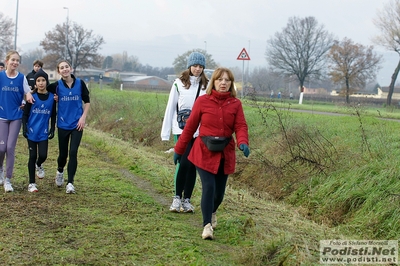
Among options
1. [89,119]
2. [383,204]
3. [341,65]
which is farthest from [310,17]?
[383,204]

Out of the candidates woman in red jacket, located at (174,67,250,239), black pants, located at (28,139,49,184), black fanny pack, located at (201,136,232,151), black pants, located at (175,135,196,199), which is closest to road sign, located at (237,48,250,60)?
black pants, located at (28,139,49,184)

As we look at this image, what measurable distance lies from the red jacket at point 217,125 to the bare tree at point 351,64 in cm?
4794

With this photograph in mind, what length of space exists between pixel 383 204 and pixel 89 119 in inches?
798

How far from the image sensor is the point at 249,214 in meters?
6.84

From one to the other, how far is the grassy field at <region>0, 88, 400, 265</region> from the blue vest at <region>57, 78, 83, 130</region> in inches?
→ 41.5

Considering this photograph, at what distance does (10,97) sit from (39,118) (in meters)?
0.54

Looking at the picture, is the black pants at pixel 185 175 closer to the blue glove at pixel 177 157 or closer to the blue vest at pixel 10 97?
the blue glove at pixel 177 157

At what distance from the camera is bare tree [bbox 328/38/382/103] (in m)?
51.6

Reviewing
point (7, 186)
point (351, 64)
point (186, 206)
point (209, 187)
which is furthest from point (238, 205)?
point (351, 64)

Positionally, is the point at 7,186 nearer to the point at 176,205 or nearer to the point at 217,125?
the point at 176,205

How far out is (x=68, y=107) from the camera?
23.8ft

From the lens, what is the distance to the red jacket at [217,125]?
5452mm

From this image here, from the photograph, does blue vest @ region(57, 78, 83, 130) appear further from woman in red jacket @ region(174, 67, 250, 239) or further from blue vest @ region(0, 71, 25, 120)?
woman in red jacket @ region(174, 67, 250, 239)

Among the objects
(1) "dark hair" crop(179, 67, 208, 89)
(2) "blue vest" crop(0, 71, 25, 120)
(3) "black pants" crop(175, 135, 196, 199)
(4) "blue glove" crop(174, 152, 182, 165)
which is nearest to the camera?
(4) "blue glove" crop(174, 152, 182, 165)
